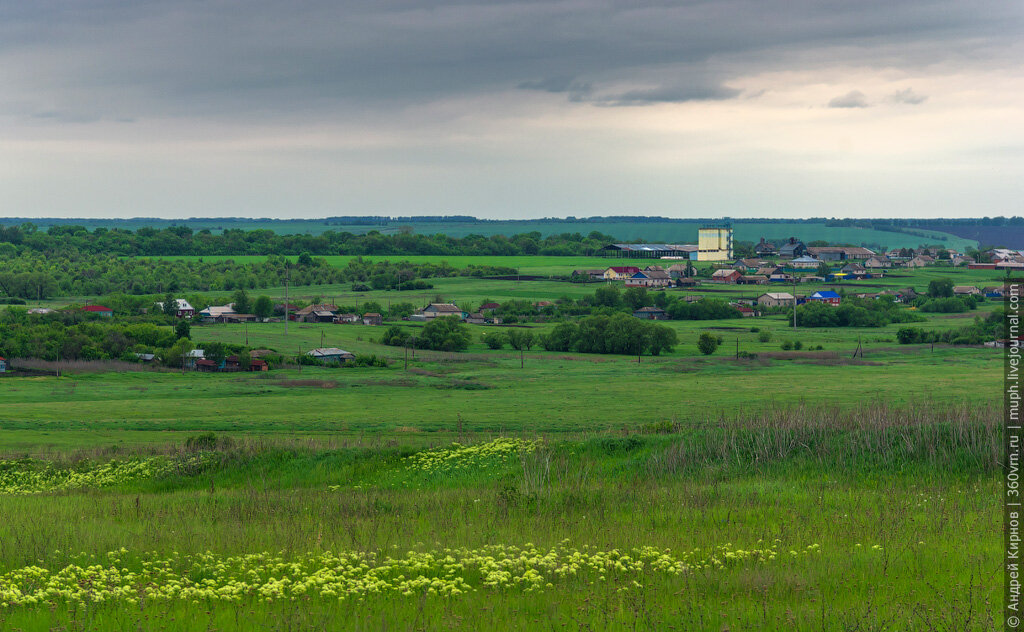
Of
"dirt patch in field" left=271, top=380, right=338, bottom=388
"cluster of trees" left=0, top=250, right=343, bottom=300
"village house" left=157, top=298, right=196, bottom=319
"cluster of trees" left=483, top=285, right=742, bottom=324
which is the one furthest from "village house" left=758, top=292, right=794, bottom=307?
"dirt patch in field" left=271, top=380, right=338, bottom=388

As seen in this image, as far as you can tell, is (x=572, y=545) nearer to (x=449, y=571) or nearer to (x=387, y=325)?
(x=449, y=571)

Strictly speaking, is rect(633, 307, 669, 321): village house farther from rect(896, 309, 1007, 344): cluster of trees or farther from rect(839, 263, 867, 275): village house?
rect(839, 263, 867, 275): village house

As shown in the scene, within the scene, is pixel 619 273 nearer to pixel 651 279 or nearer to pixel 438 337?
pixel 651 279

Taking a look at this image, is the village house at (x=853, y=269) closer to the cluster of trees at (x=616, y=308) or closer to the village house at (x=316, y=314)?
the cluster of trees at (x=616, y=308)

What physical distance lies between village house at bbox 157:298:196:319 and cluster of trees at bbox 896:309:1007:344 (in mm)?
75653

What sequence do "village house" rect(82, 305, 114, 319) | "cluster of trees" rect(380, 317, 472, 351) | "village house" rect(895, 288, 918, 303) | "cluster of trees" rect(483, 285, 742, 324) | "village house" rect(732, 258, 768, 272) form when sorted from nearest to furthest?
"cluster of trees" rect(380, 317, 472, 351) → "village house" rect(82, 305, 114, 319) → "cluster of trees" rect(483, 285, 742, 324) → "village house" rect(895, 288, 918, 303) → "village house" rect(732, 258, 768, 272)

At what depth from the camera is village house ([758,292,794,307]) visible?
401 feet

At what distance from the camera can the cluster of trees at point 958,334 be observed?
8488cm

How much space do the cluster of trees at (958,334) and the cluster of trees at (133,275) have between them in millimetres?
90965

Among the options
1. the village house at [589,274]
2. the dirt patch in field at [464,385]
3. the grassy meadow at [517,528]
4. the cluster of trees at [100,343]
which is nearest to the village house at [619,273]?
the village house at [589,274]

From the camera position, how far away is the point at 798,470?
21.1 metres

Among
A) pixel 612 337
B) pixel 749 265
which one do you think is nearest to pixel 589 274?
pixel 749 265

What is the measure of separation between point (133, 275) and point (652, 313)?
89.2 metres

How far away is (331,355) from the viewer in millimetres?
76312
